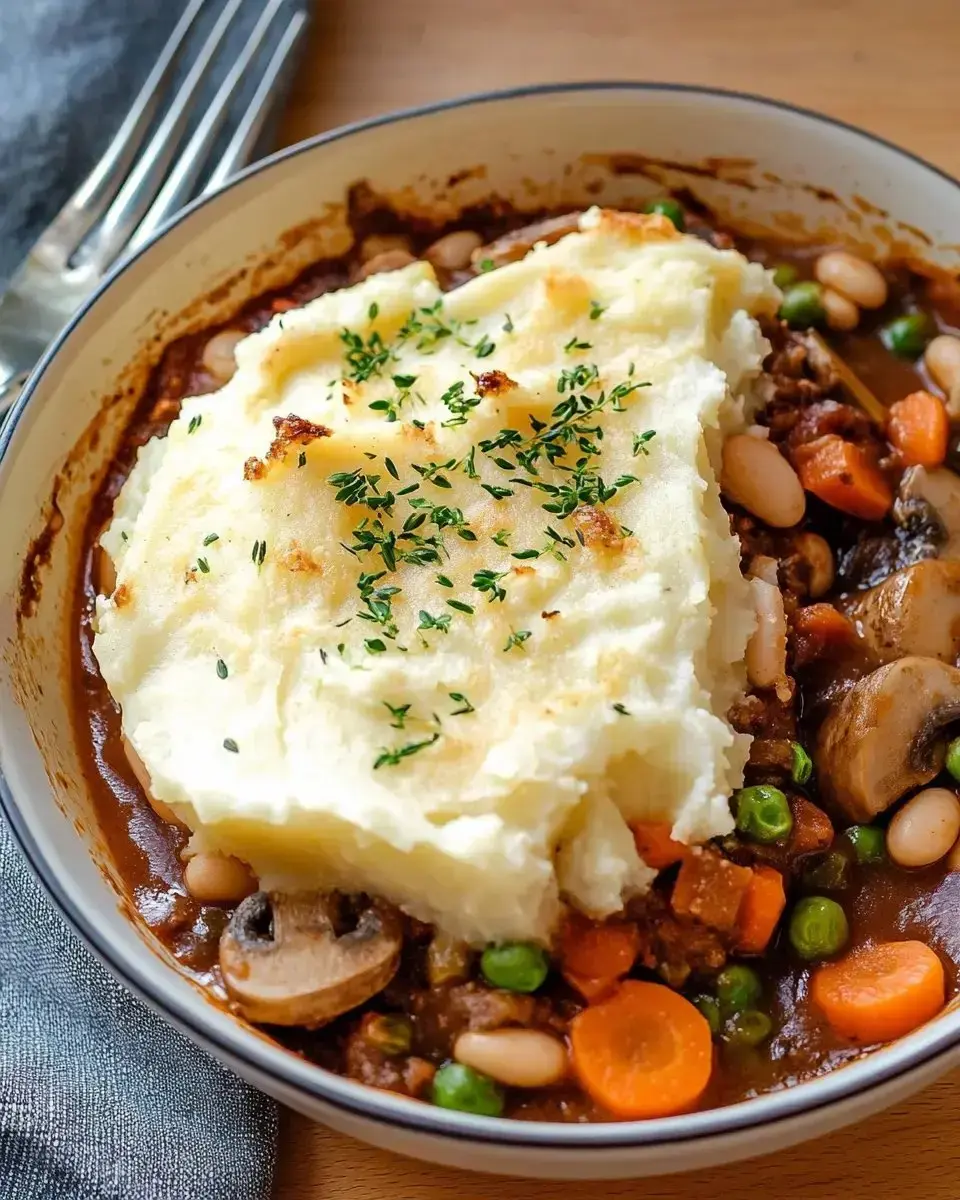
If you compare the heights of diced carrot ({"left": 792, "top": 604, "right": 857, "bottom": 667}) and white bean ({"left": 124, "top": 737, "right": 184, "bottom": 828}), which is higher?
white bean ({"left": 124, "top": 737, "right": 184, "bottom": 828})

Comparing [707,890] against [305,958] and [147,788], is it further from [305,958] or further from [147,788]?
[147,788]

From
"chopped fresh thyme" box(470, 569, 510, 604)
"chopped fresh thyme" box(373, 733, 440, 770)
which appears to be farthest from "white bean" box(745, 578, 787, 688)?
"chopped fresh thyme" box(373, 733, 440, 770)

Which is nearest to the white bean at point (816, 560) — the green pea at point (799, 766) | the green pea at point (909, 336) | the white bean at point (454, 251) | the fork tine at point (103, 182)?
the green pea at point (799, 766)

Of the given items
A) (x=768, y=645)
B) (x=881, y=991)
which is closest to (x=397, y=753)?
(x=768, y=645)

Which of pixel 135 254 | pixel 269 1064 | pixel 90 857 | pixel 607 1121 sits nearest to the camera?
pixel 269 1064

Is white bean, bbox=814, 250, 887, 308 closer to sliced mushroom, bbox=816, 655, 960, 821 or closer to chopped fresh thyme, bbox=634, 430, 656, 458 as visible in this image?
chopped fresh thyme, bbox=634, 430, 656, 458

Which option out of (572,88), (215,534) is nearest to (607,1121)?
(215,534)

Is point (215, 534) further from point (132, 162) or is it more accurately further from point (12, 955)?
point (132, 162)
